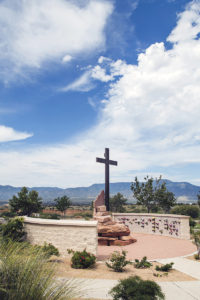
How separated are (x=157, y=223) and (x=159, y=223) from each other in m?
0.24

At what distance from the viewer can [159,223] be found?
992 inches

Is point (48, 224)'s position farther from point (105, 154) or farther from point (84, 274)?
point (105, 154)

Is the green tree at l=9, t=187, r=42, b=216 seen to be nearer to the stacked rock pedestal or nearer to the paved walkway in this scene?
the stacked rock pedestal

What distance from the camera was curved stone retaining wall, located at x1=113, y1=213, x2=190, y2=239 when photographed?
2264 cm

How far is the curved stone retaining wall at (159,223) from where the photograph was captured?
22.6 meters

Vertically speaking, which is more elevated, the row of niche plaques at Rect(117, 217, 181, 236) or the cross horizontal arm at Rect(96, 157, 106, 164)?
the cross horizontal arm at Rect(96, 157, 106, 164)

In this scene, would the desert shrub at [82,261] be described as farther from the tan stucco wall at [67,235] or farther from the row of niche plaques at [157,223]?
the row of niche plaques at [157,223]

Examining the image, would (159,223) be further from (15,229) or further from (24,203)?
(24,203)

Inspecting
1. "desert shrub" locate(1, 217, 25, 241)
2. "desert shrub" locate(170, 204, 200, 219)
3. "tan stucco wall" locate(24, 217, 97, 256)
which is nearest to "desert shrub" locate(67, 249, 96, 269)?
"tan stucco wall" locate(24, 217, 97, 256)

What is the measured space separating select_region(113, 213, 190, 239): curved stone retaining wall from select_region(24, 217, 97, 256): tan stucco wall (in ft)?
41.5

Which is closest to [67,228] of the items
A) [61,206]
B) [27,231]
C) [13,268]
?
[27,231]

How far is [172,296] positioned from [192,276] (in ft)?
11.4

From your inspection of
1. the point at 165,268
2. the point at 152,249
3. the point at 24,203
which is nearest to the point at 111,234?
the point at 152,249

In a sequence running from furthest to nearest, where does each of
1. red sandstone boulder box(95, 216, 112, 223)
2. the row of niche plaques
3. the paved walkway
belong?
the row of niche plaques < red sandstone boulder box(95, 216, 112, 223) < the paved walkway
